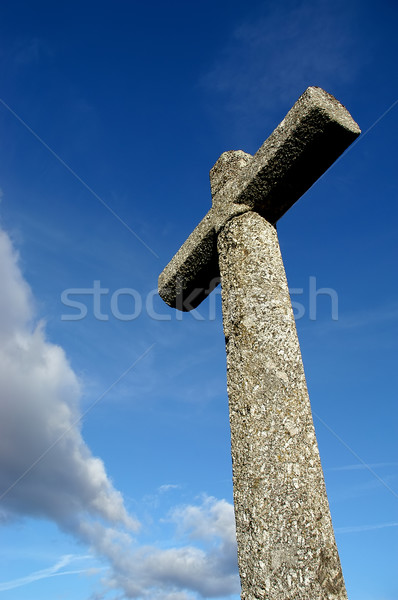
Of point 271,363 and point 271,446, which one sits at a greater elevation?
point 271,363

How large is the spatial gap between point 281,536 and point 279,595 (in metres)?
0.27

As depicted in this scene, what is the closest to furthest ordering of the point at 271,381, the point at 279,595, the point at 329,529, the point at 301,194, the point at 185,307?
1. the point at 279,595
2. the point at 329,529
3. the point at 271,381
4. the point at 301,194
5. the point at 185,307

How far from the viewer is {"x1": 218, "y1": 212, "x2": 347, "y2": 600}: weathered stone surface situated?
7.41 feet

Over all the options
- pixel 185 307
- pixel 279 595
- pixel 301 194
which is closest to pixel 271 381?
pixel 279 595

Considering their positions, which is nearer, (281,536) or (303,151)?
(281,536)

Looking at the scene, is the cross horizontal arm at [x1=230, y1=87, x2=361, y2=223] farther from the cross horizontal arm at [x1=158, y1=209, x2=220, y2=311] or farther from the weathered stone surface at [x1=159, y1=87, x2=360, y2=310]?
the cross horizontal arm at [x1=158, y1=209, x2=220, y2=311]

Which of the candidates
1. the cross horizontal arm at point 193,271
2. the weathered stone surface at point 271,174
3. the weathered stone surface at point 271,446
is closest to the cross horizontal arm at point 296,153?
the weathered stone surface at point 271,174

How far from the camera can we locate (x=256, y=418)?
2.68 meters

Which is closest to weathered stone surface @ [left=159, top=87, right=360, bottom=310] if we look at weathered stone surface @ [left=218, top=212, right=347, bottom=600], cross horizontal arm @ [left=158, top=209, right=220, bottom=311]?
cross horizontal arm @ [left=158, top=209, right=220, bottom=311]

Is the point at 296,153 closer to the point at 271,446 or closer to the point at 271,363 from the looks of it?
the point at 271,363

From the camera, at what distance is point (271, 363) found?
2.78 m

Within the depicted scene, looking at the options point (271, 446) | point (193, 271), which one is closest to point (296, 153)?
point (193, 271)

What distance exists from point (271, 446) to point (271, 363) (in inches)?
20.3

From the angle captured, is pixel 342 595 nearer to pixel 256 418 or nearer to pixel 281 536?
pixel 281 536
